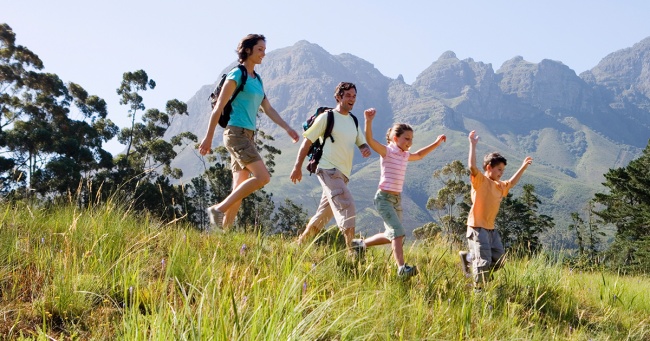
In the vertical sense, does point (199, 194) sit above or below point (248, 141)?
below

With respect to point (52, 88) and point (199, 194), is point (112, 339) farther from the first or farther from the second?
point (199, 194)

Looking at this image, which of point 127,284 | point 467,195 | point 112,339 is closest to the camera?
→ point 112,339

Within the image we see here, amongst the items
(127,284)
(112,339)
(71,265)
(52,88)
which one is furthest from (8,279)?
(52,88)

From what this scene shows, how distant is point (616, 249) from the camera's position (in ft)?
119

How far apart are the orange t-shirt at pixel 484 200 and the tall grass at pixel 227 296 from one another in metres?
0.64

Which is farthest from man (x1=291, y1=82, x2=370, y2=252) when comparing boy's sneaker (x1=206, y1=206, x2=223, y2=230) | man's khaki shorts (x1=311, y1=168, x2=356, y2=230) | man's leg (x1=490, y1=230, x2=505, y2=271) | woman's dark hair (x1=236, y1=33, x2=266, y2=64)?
man's leg (x1=490, y1=230, x2=505, y2=271)

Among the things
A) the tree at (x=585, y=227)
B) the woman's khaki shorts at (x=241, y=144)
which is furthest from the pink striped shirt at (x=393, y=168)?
the tree at (x=585, y=227)

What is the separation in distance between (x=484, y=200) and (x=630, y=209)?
39.0 m

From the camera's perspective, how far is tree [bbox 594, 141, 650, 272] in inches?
1364

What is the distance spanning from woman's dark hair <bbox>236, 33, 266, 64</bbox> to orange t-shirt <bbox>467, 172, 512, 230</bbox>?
264 cm

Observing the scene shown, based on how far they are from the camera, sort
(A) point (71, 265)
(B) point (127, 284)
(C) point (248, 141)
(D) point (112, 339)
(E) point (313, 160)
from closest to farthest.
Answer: (D) point (112, 339) < (B) point (127, 284) < (A) point (71, 265) < (C) point (248, 141) < (E) point (313, 160)

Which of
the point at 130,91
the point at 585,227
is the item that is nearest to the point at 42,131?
the point at 130,91

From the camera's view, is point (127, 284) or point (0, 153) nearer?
point (127, 284)

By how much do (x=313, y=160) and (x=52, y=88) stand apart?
3186 centimetres
